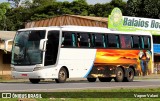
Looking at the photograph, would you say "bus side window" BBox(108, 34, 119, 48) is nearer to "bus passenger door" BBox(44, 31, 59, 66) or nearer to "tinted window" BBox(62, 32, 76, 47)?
"tinted window" BBox(62, 32, 76, 47)

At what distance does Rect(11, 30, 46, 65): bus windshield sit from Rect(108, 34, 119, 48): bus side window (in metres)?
4.85

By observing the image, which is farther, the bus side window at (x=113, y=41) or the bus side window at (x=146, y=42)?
the bus side window at (x=146, y=42)

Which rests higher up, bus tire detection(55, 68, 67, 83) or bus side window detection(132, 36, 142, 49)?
bus side window detection(132, 36, 142, 49)

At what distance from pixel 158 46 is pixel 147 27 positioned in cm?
340

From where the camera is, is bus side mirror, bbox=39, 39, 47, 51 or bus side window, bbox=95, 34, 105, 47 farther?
bus side window, bbox=95, 34, 105, 47

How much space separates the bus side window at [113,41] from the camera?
28.8 metres

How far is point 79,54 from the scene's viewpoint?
2698 centimetres

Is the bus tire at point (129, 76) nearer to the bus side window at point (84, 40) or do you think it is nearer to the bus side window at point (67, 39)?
the bus side window at point (84, 40)

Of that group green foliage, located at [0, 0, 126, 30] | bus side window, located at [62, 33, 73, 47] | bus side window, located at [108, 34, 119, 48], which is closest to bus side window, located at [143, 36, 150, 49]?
bus side window, located at [108, 34, 119, 48]

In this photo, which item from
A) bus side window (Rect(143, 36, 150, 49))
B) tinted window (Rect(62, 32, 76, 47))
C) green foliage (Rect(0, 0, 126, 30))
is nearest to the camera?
tinted window (Rect(62, 32, 76, 47))

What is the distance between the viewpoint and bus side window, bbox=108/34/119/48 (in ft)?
94.4

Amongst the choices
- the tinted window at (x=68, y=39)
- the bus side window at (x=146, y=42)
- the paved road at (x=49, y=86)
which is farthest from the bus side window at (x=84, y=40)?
the bus side window at (x=146, y=42)

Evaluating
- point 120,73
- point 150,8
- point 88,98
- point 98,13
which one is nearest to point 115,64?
point 120,73

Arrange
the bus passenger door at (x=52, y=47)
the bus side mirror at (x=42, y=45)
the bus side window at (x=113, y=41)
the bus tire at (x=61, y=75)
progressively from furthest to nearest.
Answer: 1. the bus side window at (x=113, y=41)
2. the bus tire at (x=61, y=75)
3. the bus passenger door at (x=52, y=47)
4. the bus side mirror at (x=42, y=45)
